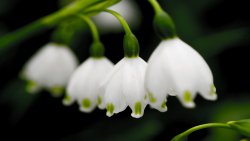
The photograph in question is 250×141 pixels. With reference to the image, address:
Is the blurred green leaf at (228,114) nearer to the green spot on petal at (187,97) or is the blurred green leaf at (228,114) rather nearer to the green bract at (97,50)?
the green bract at (97,50)

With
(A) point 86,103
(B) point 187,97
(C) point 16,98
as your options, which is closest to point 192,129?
(B) point 187,97

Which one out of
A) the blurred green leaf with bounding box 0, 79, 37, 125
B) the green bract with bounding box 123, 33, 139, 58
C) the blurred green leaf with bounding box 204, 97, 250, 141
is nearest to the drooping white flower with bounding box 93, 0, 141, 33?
the blurred green leaf with bounding box 0, 79, 37, 125

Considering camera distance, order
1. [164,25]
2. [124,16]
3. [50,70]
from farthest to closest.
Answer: [124,16] < [50,70] < [164,25]

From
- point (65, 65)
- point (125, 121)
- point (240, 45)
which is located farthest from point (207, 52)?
point (65, 65)

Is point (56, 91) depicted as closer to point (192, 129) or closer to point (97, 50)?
point (97, 50)

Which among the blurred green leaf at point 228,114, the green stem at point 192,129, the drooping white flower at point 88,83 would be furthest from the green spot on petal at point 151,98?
the blurred green leaf at point 228,114

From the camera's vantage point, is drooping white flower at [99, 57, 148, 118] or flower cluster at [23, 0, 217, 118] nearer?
flower cluster at [23, 0, 217, 118]

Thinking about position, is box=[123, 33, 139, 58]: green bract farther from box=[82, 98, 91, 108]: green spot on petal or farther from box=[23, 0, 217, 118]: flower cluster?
box=[82, 98, 91, 108]: green spot on petal
